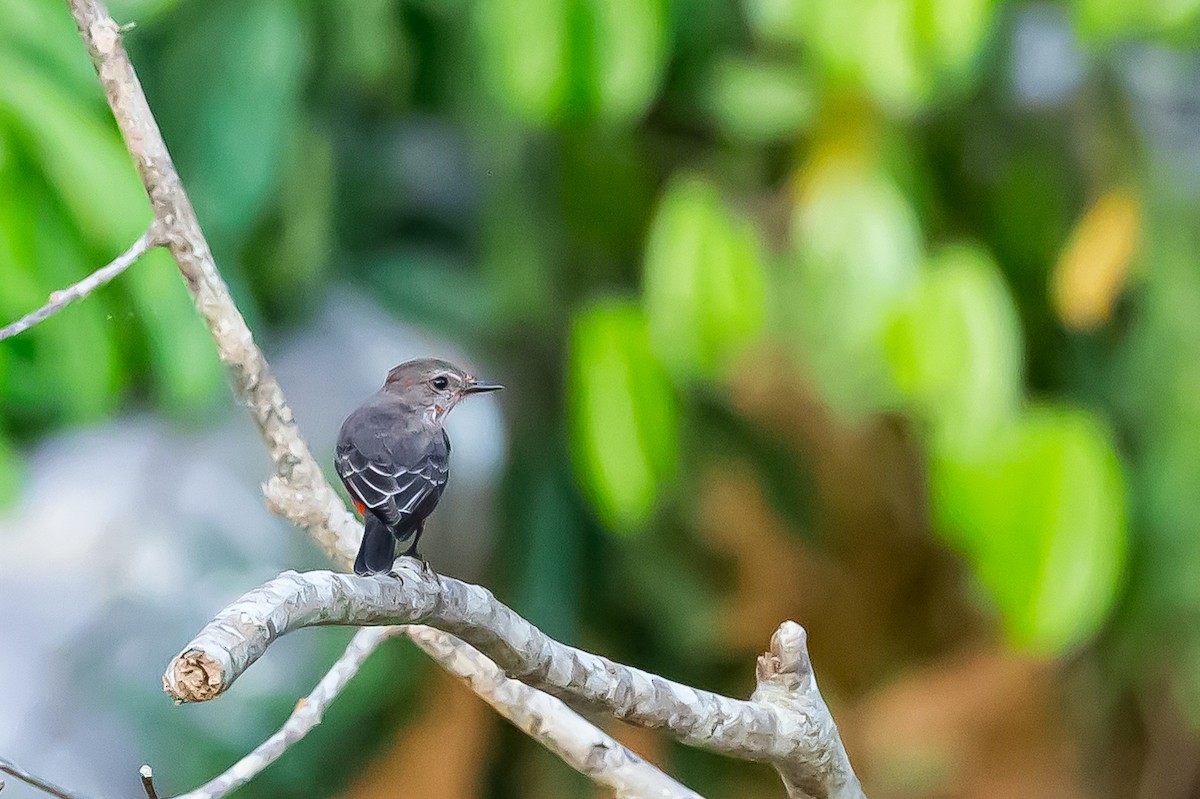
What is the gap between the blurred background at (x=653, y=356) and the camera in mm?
1104

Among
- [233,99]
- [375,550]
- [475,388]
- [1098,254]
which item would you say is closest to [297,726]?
[375,550]

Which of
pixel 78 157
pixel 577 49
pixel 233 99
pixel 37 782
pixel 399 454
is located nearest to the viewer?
pixel 37 782

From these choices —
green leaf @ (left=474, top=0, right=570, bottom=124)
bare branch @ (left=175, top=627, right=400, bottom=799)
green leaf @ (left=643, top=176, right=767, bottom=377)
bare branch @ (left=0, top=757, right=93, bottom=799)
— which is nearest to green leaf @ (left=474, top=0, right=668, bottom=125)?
green leaf @ (left=474, top=0, right=570, bottom=124)

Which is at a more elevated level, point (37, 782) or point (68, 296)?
point (68, 296)

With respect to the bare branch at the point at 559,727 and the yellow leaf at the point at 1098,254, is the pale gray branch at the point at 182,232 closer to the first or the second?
the bare branch at the point at 559,727

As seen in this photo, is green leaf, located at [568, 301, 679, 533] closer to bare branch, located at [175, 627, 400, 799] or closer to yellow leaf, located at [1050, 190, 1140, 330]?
bare branch, located at [175, 627, 400, 799]

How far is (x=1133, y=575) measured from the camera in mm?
1608

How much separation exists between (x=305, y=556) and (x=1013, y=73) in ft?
2.79

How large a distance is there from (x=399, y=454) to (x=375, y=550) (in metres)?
0.07

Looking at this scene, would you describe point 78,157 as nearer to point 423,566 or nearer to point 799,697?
point 423,566

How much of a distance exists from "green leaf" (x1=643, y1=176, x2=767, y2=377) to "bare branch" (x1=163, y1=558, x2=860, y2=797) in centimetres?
40

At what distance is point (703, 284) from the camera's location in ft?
3.75

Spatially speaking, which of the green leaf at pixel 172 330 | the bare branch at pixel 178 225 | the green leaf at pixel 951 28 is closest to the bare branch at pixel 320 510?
the bare branch at pixel 178 225

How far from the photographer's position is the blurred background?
110 centimetres
